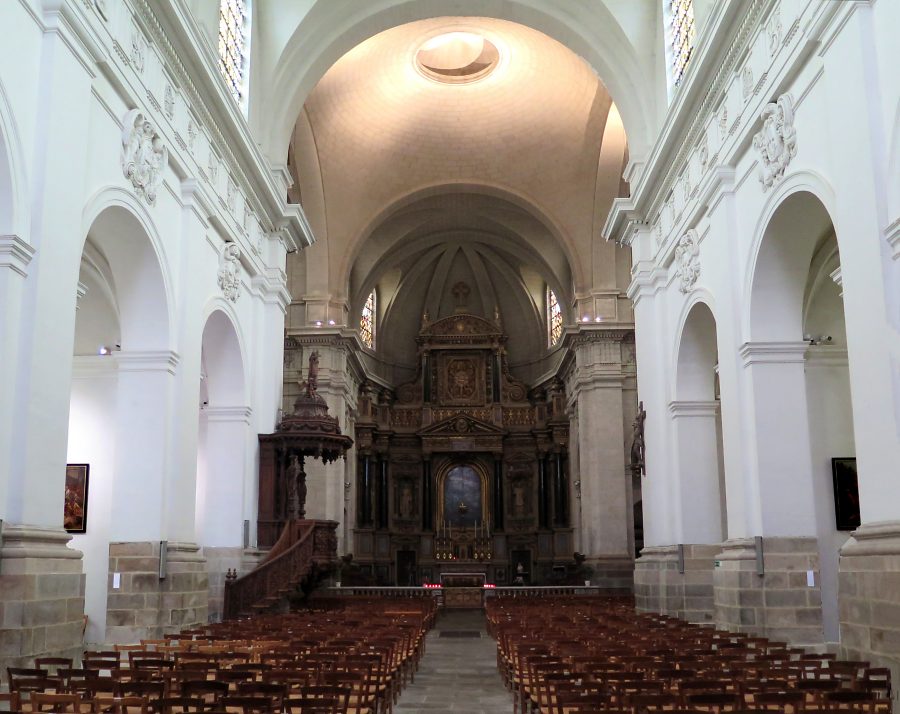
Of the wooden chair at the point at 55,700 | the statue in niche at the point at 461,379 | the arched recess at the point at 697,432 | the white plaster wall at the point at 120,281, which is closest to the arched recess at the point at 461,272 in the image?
the statue in niche at the point at 461,379

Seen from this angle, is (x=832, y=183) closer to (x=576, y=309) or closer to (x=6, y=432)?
(x=6, y=432)

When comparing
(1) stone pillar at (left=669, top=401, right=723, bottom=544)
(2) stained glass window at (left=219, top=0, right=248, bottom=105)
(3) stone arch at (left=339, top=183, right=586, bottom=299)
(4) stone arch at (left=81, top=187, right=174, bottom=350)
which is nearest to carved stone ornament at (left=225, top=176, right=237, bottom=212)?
(2) stained glass window at (left=219, top=0, right=248, bottom=105)

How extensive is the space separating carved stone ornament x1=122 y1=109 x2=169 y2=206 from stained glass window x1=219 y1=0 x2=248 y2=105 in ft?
13.2

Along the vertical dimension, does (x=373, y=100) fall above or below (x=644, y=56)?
above

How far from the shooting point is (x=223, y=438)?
59.6 feet

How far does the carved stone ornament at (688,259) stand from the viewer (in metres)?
16.3

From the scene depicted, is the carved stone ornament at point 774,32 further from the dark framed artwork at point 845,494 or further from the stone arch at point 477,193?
the stone arch at point 477,193

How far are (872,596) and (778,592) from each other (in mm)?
3886

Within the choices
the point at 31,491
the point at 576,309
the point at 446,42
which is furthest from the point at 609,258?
the point at 31,491

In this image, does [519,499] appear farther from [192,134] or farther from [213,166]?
[192,134]

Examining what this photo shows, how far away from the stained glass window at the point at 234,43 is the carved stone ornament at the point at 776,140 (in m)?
9.44

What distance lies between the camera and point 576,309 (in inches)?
1180

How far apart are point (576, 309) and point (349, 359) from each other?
734 centimetres

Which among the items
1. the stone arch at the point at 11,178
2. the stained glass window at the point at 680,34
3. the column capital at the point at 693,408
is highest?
the stained glass window at the point at 680,34
